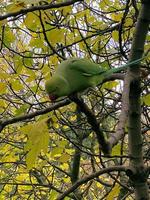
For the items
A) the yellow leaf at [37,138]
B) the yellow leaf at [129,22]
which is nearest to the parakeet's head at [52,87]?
the yellow leaf at [37,138]

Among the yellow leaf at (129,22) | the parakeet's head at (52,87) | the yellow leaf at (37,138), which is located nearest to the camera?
the parakeet's head at (52,87)

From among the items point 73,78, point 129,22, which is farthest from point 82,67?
point 129,22

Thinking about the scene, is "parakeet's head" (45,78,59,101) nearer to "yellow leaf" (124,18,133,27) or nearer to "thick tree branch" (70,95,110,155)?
"thick tree branch" (70,95,110,155)

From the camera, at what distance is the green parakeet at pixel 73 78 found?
2.38 ft

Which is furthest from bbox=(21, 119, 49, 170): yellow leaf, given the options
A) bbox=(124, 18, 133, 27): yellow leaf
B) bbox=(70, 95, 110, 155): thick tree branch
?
bbox=(124, 18, 133, 27): yellow leaf

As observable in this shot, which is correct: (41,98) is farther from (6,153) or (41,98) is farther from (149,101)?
(149,101)

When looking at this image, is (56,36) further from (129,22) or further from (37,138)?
(37,138)

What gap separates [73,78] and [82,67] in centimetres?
4

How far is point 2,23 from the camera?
144 centimetres

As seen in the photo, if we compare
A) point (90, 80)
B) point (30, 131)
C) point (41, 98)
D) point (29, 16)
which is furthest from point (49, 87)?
point (41, 98)

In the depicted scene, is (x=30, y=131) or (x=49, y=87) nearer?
(x=49, y=87)

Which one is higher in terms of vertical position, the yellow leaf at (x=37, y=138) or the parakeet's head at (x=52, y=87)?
the yellow leaf at (x=37, y=138)

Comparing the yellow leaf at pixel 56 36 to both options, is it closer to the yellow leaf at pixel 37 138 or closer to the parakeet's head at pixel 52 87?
the yellow leaf at pixel 37 138

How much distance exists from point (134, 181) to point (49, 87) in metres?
0.48
